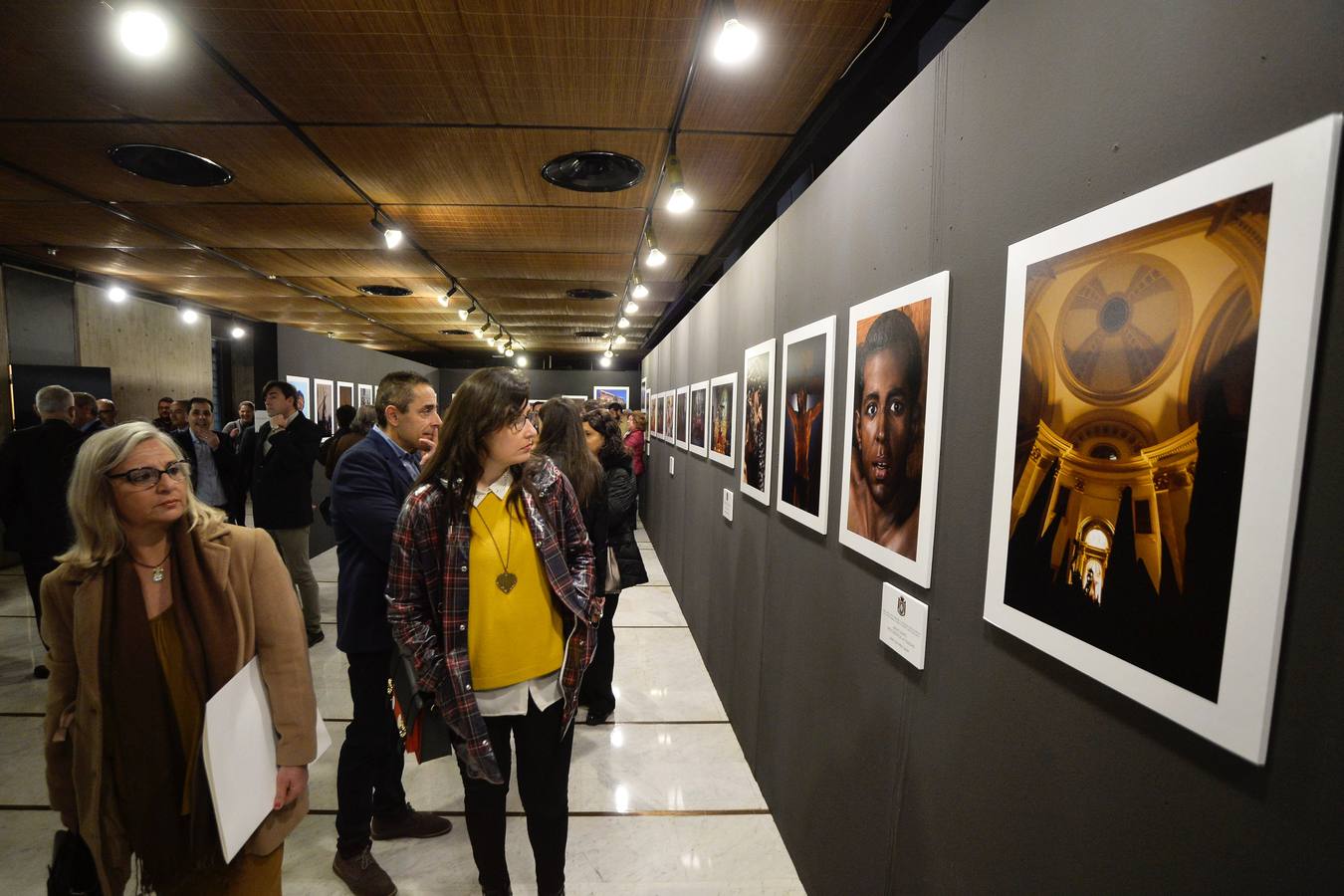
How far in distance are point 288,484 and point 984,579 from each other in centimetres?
480

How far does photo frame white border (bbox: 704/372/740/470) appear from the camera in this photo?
352 cm

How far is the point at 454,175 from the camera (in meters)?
3.47

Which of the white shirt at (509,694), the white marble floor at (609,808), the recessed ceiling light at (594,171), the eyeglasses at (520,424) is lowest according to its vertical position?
the white marble floor at (609,808)

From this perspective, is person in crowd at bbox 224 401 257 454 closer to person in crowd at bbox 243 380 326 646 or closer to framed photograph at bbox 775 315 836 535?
person in crowd at bbox 243 380 326 646

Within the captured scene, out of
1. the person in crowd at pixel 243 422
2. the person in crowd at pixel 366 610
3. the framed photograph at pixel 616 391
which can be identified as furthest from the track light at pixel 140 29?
the framed photograph at pixel 616 391

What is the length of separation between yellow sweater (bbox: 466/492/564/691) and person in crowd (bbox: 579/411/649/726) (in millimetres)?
996

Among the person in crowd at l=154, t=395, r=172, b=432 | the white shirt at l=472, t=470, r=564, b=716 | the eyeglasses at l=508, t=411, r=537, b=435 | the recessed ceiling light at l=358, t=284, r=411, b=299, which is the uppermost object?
the recessed ceiling light at l=358, t=284, r=411, b=299

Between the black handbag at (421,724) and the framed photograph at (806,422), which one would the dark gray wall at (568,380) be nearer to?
the framed photograph at (806,422)

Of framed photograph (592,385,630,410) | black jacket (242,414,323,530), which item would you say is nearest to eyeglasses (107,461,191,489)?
black jacket (242,414,323,530)

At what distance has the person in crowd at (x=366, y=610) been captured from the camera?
208 centimetres

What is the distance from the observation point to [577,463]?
2607mm

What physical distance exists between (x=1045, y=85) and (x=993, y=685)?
1207mm

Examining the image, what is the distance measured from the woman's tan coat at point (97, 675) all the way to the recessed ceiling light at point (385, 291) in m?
6.17

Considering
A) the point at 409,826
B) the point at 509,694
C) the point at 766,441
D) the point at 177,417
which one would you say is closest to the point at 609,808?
the point at 409,826
